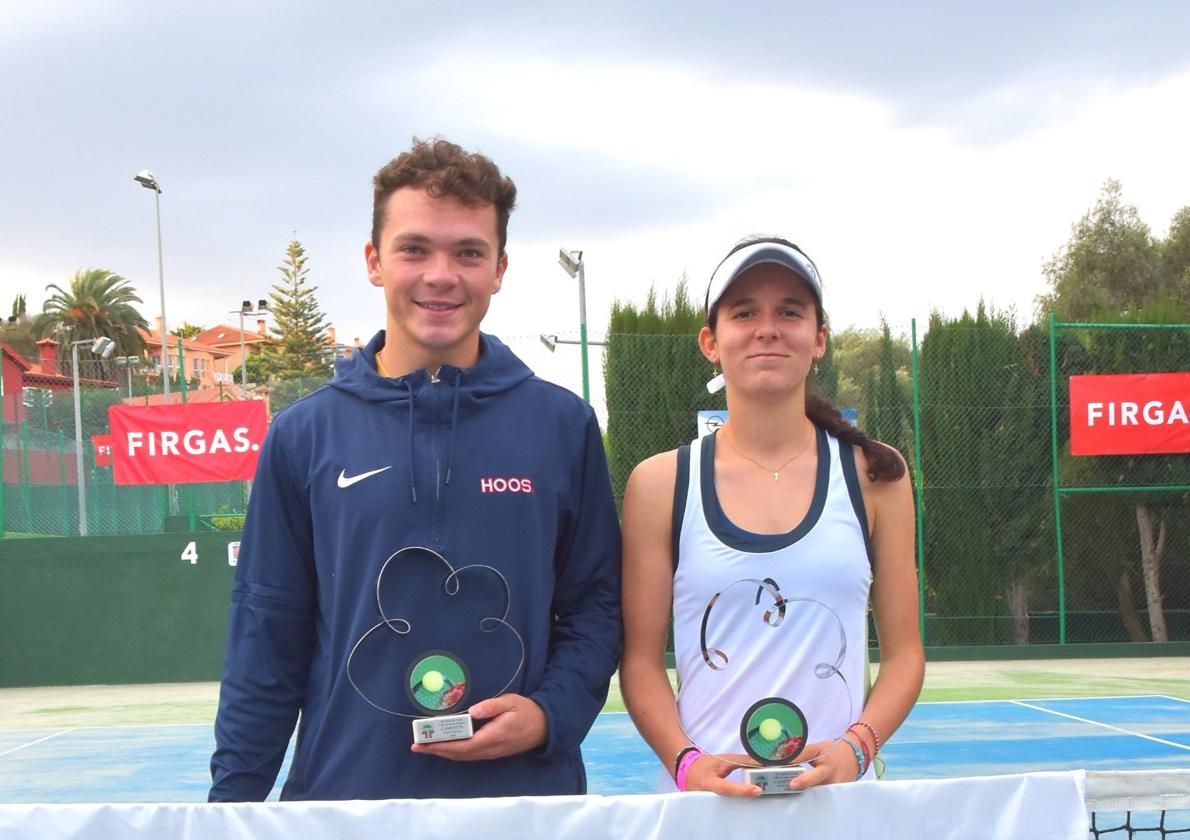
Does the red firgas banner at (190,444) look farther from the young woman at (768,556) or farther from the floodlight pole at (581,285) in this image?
the young woman at (768,556)

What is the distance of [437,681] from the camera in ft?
6.23

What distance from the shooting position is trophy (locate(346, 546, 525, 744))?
6.70ft

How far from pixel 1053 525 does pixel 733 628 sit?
11.2 metres

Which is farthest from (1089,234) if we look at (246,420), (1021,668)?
(246,420)

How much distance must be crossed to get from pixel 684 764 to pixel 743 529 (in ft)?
1.28

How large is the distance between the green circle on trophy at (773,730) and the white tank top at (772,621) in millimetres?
266

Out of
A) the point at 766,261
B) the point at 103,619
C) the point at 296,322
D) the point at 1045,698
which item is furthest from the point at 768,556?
the point at 296,322

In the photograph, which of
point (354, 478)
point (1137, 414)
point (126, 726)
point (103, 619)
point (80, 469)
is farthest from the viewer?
point (80, 469)

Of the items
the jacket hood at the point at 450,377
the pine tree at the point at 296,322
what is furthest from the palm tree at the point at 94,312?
the jacket hood at the point at 450,377

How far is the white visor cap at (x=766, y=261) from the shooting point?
6.96 ft

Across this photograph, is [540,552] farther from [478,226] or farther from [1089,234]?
[1089,234]

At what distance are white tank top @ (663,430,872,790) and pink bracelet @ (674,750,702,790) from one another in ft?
0.26

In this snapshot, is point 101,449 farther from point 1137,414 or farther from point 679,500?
point 679,500

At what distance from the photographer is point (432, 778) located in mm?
2053
